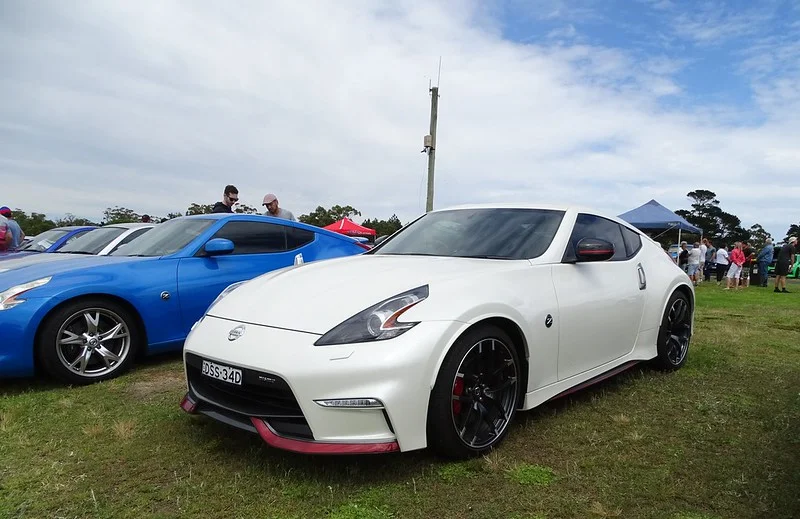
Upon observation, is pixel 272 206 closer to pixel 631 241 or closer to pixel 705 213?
pixel 631 241

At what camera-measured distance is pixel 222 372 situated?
244cm

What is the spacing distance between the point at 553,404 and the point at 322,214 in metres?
47.4

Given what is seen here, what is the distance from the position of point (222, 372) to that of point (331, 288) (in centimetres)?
67

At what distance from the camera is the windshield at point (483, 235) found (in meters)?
3.23

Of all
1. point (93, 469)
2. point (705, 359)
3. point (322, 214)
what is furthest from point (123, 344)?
point (322, 214)

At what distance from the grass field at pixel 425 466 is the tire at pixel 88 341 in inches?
8.0

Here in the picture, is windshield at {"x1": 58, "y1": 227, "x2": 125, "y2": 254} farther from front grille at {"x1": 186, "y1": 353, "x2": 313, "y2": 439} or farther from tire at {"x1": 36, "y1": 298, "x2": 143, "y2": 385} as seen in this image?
front grille at {"x1": 186, "y1": 353, "x2": 313, "y2": 439}

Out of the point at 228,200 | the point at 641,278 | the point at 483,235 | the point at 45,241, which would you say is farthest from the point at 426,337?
the point at 45,241

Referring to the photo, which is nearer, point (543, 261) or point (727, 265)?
point (543, 261)

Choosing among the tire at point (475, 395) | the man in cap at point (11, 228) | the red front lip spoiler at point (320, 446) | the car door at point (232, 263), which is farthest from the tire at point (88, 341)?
the man in cap at point (11, 228)

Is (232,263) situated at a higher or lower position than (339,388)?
higher

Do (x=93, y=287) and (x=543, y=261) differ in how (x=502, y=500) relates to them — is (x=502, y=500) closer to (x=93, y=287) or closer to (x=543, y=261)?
(x=543, y=261)

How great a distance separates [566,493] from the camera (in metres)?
2.27

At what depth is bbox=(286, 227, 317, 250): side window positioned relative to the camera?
5.49 metres
